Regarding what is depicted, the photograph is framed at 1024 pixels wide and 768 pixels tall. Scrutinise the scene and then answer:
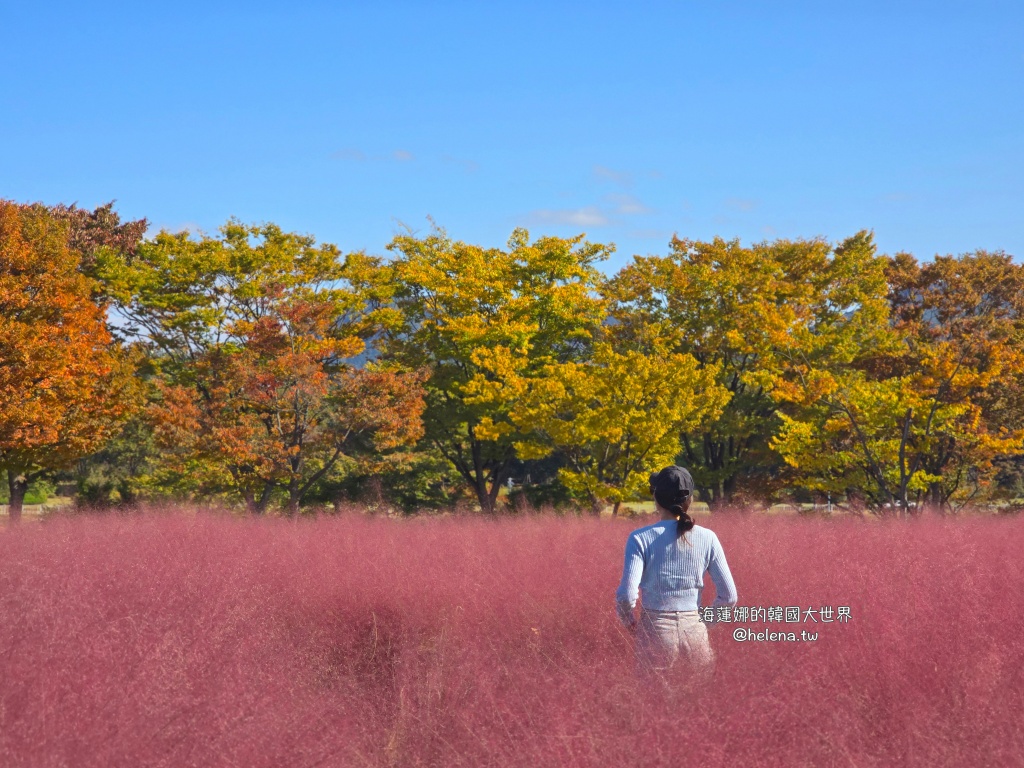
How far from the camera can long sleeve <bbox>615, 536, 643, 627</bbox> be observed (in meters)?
4.39

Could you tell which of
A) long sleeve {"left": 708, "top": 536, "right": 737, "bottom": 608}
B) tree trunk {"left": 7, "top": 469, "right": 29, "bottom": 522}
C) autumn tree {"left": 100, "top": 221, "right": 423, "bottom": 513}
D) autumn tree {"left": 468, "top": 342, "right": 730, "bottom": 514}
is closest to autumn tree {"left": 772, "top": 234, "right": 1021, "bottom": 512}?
autumn tree {"left": 468, "top": 342, "right": 730, "bottom": 514}

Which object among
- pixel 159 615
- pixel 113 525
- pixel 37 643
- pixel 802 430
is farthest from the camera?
pixel 802 430

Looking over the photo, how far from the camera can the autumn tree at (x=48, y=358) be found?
17.6 metres

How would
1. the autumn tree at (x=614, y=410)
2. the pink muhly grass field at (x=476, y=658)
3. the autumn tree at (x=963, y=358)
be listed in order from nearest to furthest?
the pink muhly grass field at (x=476, y=658), the autumn tree at (x=963, y=358), the autumn tree at (x=614, y=410)

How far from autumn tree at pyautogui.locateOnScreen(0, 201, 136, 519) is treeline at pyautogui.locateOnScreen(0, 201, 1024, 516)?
7 cm

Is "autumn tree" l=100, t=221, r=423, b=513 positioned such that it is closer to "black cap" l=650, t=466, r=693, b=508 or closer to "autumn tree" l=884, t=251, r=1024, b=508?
"autumn tree" l=884, t=251, r=1024, b=508

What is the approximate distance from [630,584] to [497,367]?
1724 centimetres

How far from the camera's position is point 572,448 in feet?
67.6

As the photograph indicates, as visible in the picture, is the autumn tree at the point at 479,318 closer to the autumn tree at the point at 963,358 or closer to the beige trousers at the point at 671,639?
the autumn tree at the point at 963,358

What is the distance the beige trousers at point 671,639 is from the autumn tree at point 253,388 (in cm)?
1577

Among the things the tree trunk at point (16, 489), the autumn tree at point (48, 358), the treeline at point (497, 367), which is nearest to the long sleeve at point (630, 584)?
the treeline at point (497, 367)

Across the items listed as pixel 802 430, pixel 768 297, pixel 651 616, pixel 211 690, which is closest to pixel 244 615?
pixel 211 690

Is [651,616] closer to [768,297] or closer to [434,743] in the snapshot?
[434,743]

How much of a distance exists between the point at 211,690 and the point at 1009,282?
25.4 metres
